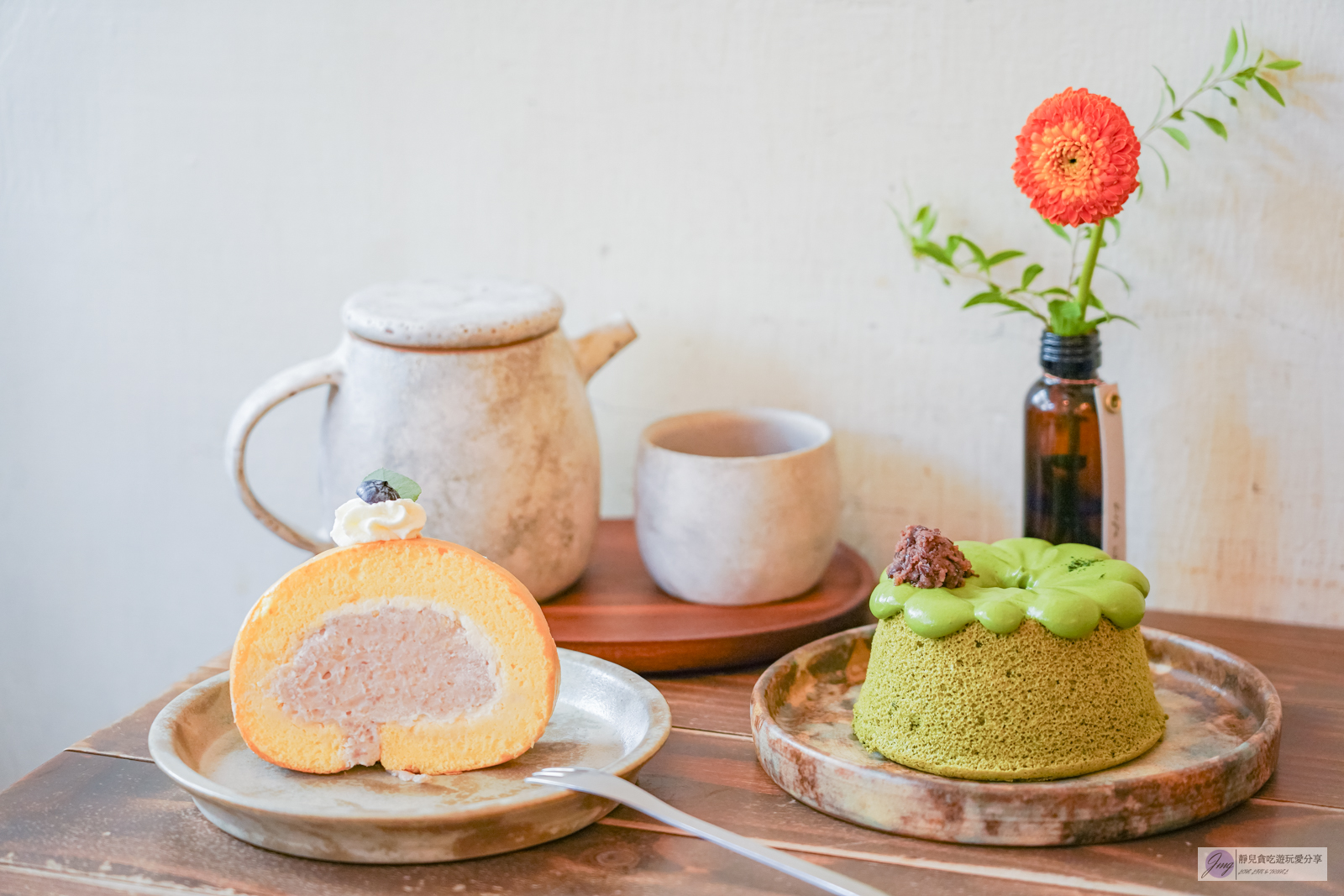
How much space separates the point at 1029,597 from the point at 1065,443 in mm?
219

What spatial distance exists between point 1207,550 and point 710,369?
0.44 meters

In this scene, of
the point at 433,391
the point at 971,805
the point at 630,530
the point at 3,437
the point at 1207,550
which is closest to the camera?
the point at 971,805

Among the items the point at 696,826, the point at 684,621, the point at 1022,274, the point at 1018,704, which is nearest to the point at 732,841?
the point at 696,826

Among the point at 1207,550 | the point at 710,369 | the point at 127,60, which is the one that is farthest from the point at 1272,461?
the point at 127,60

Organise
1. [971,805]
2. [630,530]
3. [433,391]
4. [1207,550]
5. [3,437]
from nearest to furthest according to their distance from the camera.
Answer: [971,805], [433,391], [1207,550], [630,530], [3,437]

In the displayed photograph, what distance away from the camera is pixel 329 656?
2.21ft

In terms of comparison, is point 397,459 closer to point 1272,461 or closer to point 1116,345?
point 1116,345

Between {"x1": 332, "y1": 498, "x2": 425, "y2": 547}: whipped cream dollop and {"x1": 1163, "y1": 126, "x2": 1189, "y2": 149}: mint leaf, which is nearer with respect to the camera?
{"x1": 332, "y1": 498, "x2": 425, "y2": 547}: whipped cream dollop

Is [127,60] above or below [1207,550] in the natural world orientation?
above

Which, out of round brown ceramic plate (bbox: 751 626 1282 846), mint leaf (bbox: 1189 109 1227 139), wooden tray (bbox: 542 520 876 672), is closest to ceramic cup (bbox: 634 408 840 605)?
wooden tray (bbox: 542 520 876 672)

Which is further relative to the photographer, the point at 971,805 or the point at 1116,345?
the point at 1116,345

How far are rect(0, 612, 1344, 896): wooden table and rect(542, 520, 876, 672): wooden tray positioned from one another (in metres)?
0.12

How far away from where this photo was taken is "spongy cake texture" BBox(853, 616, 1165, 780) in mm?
651

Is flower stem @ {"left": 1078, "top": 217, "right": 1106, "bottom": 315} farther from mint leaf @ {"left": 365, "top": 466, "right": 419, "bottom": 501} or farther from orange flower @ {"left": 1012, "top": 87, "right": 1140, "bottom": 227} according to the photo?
mint leaf @ {"left": 365, "top": 466, "right": 419, "bottom": 501}
